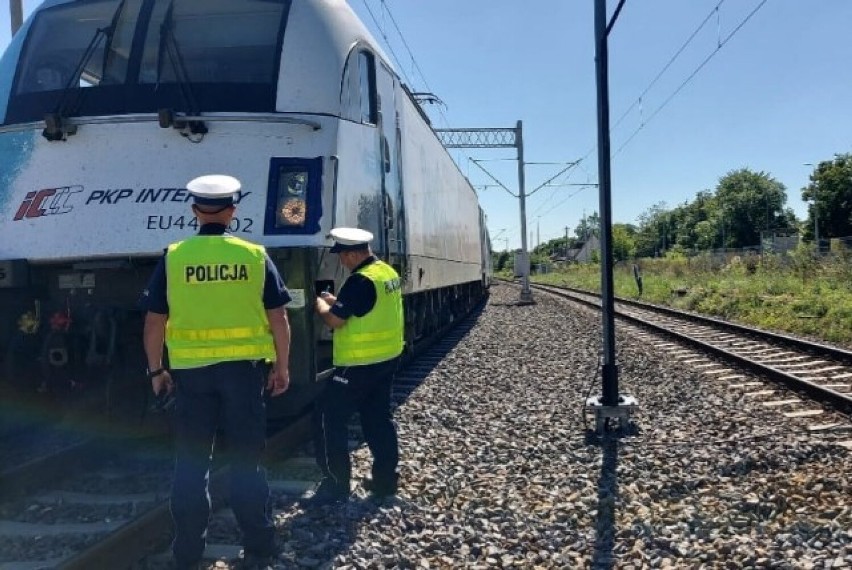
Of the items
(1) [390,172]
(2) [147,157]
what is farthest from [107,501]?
(1) [390,172]

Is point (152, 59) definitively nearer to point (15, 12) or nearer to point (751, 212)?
point (15, 12)

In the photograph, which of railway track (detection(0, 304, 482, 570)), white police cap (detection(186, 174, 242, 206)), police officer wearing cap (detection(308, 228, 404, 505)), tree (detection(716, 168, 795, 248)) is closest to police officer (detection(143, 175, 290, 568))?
white police cap (detection(186, 174, 242, 206))

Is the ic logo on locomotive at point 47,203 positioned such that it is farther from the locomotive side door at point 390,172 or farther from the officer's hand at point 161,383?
the locomotive side door at point 390,172

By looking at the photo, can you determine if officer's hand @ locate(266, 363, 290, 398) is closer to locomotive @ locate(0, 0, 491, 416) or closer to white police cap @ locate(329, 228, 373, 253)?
white police cap @ locate(329, 228, 373, 253)

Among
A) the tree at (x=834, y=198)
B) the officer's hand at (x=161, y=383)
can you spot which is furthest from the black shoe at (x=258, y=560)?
the tree at (x=834, y=198)

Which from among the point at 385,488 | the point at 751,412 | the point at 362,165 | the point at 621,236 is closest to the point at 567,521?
the point at 385,488

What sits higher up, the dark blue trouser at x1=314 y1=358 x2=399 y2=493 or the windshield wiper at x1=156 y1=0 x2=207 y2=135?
the windshield wiper at x1=156 y1=0 x2=207 y2=135

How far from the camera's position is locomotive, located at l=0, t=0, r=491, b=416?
506 cm

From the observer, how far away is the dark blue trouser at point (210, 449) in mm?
3486

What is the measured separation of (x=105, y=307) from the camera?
505 cm

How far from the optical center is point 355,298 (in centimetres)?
462

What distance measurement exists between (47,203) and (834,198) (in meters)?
74.2

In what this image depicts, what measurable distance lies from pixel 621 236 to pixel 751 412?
11467 cm

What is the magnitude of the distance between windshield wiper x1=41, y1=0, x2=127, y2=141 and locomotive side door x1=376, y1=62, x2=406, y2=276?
223 centimetres
